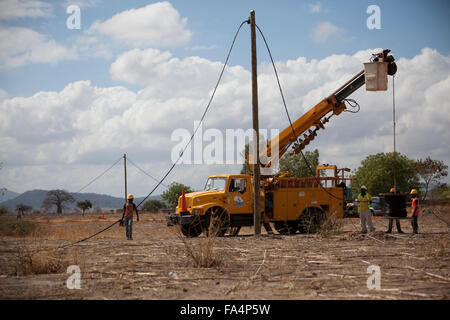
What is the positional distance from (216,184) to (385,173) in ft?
160

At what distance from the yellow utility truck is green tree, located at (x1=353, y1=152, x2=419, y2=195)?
4341 centimetres

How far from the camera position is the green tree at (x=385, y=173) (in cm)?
6290

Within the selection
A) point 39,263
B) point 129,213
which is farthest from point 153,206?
point 39,263

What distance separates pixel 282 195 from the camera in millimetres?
19719

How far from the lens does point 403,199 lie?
18.1 metres

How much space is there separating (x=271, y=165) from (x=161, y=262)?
10.3 metres

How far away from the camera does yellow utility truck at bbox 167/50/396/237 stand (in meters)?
18.4

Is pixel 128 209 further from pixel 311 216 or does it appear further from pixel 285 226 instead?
pixel 311 216

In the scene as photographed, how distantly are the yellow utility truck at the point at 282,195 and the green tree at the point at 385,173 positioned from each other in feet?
142

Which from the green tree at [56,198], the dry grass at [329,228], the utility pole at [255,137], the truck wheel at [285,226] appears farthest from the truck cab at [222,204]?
the green tree at [56,198]

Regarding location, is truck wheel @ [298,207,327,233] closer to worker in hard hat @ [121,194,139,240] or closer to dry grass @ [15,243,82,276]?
worker in hard hat @ [121,194,139,240]

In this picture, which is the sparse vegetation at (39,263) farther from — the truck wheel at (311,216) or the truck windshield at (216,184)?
the truck wheel at (311,216)
